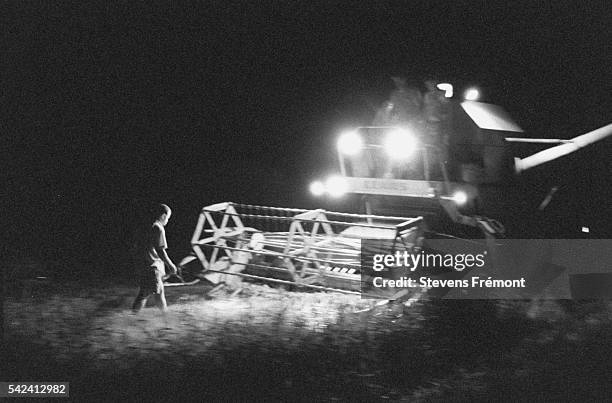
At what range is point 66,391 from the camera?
14.1 ft

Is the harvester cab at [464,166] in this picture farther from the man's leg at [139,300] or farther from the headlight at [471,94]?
the man's leg at [139,300]

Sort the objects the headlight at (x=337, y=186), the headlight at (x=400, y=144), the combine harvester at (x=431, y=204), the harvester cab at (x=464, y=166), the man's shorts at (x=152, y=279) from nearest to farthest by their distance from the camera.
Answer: the man's shorts at (x=152, y=279) → the combine harvester at (x=431, y=204) → the harvester cab at (x=464, y=166) → the headlight at (x=400, y=144) → the headlight at (x=337, y=186)

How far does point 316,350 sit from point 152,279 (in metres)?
1.94

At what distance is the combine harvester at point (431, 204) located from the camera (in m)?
6.54

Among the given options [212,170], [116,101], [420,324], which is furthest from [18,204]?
[420,324]

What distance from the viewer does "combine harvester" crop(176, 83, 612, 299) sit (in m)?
6.54

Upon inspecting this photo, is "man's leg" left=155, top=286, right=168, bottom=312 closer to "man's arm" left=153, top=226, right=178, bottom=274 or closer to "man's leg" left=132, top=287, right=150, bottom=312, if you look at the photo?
"man's leg" left=132, top=287, right=150, bottom=312

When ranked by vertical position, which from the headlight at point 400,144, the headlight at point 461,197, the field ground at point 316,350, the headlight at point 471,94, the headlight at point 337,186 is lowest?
the field ground at point 316,350

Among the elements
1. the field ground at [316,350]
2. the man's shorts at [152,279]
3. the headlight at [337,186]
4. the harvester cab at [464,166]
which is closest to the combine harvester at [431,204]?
the harvester cab at [464,166]

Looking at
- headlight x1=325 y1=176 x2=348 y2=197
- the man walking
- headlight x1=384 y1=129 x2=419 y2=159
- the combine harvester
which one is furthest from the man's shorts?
headlight x1=384 y1=129 x2=419 y2=159

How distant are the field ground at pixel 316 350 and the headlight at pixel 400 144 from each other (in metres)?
2.00

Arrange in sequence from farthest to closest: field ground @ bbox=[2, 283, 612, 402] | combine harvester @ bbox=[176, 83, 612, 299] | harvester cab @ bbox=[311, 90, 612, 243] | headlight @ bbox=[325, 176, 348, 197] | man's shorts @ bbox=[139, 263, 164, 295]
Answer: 1. headlight @ bbox=[325, 176, 348, 197]
2. harvester cab @ bbox=[311, 90, 612, 243]
3. combine harvester @ bbox=[176, 83, 612, 299]
4. man's shorts @ bbox=[139, 263, 164, 295]
5. field ground @ bbox=[2, 283, 612, 402]

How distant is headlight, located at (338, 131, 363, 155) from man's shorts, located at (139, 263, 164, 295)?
297 cm

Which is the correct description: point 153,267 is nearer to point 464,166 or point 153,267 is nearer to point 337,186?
point 337,186
